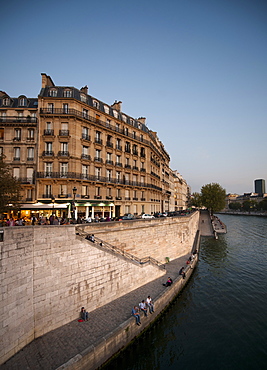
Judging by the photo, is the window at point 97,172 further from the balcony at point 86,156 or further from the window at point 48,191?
the window at point 48,191

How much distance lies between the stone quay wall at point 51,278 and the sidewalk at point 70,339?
36 cm

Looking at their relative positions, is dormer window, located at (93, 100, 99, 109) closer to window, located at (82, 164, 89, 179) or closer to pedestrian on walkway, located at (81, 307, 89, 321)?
window, located at (82, 164, 89, 179)

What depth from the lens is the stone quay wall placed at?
31.6ft

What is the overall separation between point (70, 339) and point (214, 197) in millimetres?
82438

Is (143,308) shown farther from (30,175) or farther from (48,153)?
(48,153)

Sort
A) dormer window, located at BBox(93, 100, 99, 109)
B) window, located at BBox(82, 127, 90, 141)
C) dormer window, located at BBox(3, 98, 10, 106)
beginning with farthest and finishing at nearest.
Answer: dormer window, located at BBox(93, 100, 99, 109), dormer window, located at BBox(3, 98, 10, 106), window, located at BBox(82, 127, 90, 141)

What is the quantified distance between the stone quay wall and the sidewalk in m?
0.36

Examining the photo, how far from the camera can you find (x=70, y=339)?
10750mm

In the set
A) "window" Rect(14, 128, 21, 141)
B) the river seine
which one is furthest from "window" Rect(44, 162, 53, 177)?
the river seine

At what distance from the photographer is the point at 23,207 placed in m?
19.8

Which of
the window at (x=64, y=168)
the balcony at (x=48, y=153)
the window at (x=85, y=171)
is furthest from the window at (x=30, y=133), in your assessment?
A: the window at (x=85, y=171)

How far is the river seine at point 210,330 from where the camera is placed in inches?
464

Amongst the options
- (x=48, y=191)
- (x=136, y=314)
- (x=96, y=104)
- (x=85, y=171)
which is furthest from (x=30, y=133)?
(x=136, y=314)

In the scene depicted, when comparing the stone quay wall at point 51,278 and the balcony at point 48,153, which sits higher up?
the balcony at point 48,153
